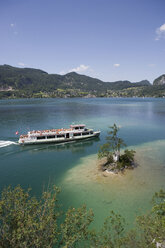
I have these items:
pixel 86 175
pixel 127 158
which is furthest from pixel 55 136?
pixel 127 158

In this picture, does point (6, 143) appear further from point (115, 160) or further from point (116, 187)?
point (116, 187)

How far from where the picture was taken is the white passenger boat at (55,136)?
234 ft

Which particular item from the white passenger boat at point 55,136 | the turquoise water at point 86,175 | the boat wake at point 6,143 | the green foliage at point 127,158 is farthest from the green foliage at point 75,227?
the boat wake at point 6,143

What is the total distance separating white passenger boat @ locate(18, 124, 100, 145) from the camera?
234ft

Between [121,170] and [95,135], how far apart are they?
36106 millimetres

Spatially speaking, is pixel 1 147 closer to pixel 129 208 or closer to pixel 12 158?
pixel 12 158

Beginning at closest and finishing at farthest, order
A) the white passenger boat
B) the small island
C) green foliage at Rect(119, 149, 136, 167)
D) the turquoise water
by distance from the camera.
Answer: the turquoise water → the small island → green foliage at Rect(119, 149, 136, 167) → the white passenger boat

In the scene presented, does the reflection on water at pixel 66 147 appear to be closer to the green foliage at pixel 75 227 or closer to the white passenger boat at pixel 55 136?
the white passenger boat at pixel 55 136

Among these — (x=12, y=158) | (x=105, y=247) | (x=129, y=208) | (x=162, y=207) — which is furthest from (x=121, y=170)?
(x=12, y=158)

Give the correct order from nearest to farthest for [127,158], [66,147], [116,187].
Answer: [116,187], [127,158], [66,147]

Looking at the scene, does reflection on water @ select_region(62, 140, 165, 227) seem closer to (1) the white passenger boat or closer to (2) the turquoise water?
(2) the turquoise water

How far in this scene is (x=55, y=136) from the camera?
7375 centimetres

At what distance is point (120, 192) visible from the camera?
35.1m

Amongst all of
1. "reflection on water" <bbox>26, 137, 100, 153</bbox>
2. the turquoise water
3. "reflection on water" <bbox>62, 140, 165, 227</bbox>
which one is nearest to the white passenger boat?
"reflection on water" <bbox>26, 137, 100, 153</bbox>
